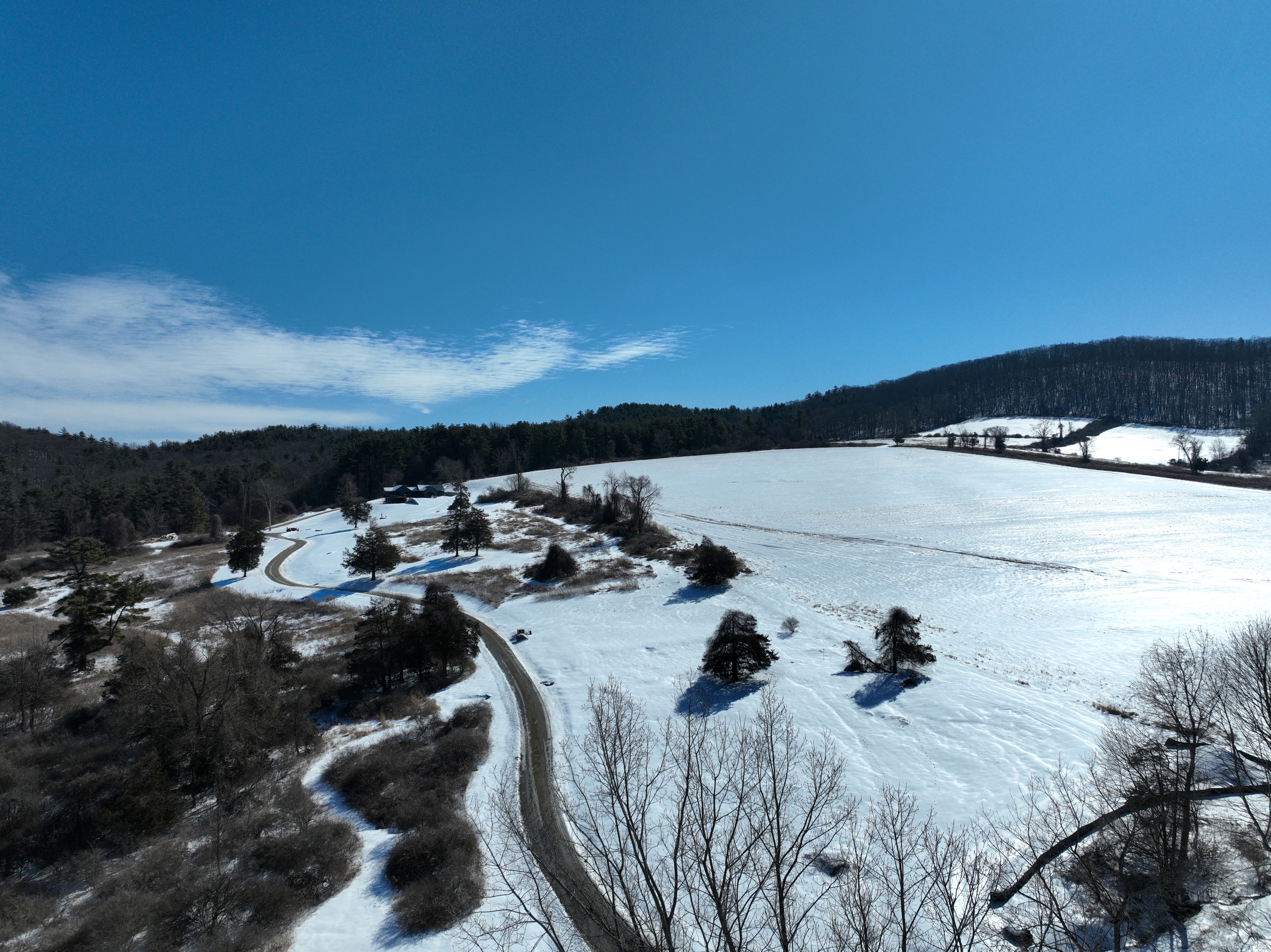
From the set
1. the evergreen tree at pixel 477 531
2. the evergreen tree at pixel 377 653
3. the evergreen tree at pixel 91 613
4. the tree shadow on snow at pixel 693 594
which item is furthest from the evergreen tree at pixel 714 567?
the evergreen tree at pixel 91 613

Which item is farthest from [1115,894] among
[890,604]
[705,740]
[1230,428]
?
[1230,428]

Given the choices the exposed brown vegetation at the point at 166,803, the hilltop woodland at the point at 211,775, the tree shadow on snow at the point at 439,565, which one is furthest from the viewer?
the tree shadow on snow at the point at 439,565

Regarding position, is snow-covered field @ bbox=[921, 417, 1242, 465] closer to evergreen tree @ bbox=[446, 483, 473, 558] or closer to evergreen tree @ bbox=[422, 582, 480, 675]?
evergreen tree @ bbox=[446, 483, 473, 558]

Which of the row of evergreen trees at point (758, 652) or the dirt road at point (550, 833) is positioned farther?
the row of evergreen trees at point (758, 652)

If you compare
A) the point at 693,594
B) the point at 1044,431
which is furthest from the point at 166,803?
the point at 1044,431

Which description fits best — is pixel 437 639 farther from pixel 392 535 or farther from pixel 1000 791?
pixel 392 535

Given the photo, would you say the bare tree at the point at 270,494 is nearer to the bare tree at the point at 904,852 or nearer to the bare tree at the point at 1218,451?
the bare tree at the point at 904,852
